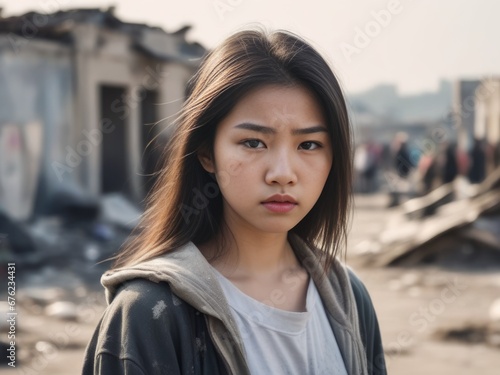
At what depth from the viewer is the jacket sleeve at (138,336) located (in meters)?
1.42

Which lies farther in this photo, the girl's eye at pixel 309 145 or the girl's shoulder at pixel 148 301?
the girl's eye at pixel 309 145

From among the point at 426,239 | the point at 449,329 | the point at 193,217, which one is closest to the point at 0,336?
the point at 449,329

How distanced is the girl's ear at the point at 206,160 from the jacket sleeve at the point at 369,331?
46cm

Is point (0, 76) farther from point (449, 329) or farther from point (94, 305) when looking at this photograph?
point (449, 329)

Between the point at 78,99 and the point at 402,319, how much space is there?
784 cm

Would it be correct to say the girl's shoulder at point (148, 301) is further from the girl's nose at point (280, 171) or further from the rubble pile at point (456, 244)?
the rubble pile at point (456, 244)

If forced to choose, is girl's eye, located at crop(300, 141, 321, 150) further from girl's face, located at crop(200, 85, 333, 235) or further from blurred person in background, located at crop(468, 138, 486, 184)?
blurred person in background, located at crop(468, 138, 486, 184)

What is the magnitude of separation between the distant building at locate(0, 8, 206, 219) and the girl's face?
8.40 metres

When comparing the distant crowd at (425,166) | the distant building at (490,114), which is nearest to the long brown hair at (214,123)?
the distant crowd at (425,166)

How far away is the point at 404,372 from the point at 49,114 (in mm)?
8698

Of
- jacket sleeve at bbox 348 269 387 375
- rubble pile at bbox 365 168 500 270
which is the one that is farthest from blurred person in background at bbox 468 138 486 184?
jacket sleeve at bbox 348 269 387 375

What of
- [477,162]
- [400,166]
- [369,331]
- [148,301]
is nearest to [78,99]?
[400,166]

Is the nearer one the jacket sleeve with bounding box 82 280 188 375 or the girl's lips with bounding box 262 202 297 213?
the jacket sleeve with bounding box 82 280 188 375

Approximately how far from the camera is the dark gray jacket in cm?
Result: 143
